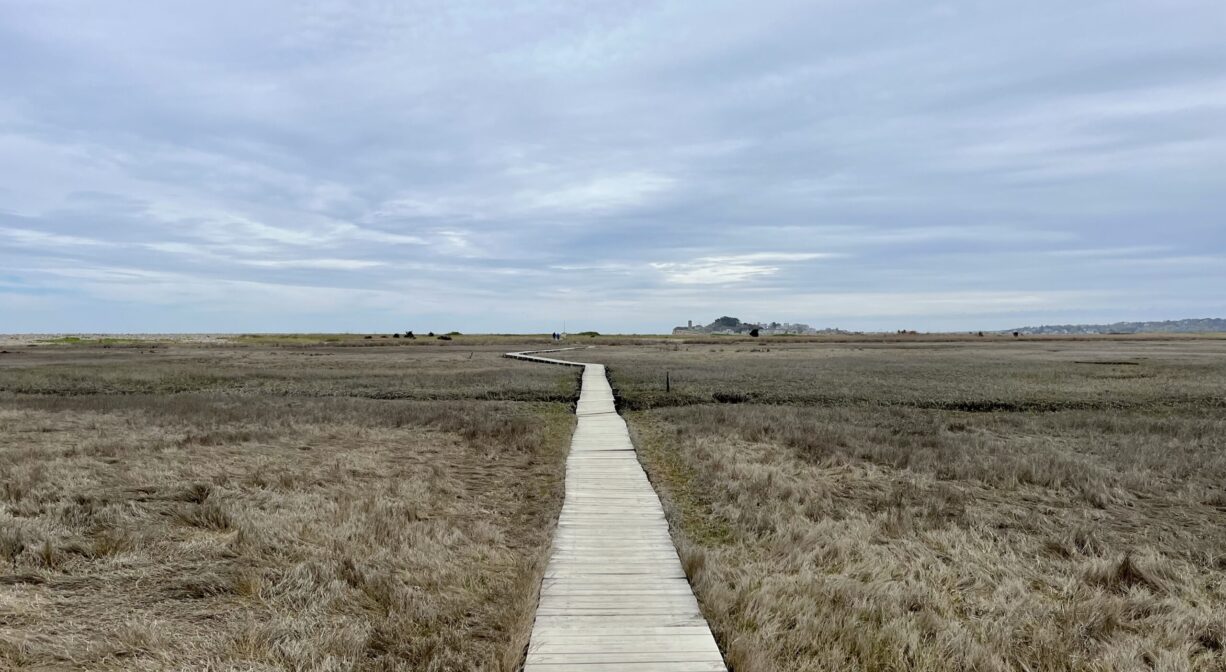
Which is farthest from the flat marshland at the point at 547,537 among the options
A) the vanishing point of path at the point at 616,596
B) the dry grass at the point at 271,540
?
the vanishing point of path at the point at 616,596

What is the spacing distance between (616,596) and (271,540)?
5.16 meters

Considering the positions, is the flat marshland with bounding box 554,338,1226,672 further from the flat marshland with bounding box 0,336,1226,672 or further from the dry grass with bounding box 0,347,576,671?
the dry grass with bounding box 0,347,576,671

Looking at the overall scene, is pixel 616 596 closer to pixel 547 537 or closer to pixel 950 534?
pixel 547 537

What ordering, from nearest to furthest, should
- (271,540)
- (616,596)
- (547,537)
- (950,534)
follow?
1. (616,596)
2. (271,540)
3. (547,537)
4. (950,534)

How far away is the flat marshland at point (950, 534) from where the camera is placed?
20.9 feet

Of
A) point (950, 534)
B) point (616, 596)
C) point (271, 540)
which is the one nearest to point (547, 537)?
point (616, 596)

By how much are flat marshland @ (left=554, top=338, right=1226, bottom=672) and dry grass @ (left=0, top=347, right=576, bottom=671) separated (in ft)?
9.29

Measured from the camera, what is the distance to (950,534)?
9711mm

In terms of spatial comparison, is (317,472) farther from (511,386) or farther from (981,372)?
(981,372)

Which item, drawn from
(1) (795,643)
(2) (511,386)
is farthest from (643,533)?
(2) (511,386)

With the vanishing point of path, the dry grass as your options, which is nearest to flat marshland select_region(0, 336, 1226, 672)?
the dry grass

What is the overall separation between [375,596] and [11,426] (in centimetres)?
1947

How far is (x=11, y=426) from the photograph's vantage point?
62.1 ft

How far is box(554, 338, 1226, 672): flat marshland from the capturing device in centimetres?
637
